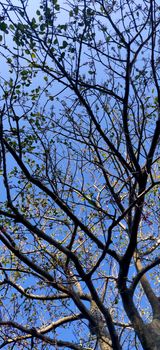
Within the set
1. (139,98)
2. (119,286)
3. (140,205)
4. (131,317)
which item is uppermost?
(139,98)

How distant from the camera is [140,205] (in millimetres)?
4945

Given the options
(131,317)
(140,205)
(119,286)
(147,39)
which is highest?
(147,39)

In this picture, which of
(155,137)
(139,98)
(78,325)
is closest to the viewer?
(155,137)

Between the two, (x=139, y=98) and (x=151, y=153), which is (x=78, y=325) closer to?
(x=151, y=153)

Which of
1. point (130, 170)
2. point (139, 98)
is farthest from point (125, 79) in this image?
point (130, 170)

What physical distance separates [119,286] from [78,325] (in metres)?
1.61

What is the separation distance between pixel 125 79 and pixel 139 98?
369mm

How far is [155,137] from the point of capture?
15.9 feet

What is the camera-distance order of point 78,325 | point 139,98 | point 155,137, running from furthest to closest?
point 78,325
point 139,98
point 155,137

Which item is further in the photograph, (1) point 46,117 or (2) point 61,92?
(1) point 46,117

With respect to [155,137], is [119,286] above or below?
below

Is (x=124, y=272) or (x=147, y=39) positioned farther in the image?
(x=124, y=272)

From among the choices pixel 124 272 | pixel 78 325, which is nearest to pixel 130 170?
pixel 124 272

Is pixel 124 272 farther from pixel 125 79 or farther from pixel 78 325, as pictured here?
pixel 125 79
